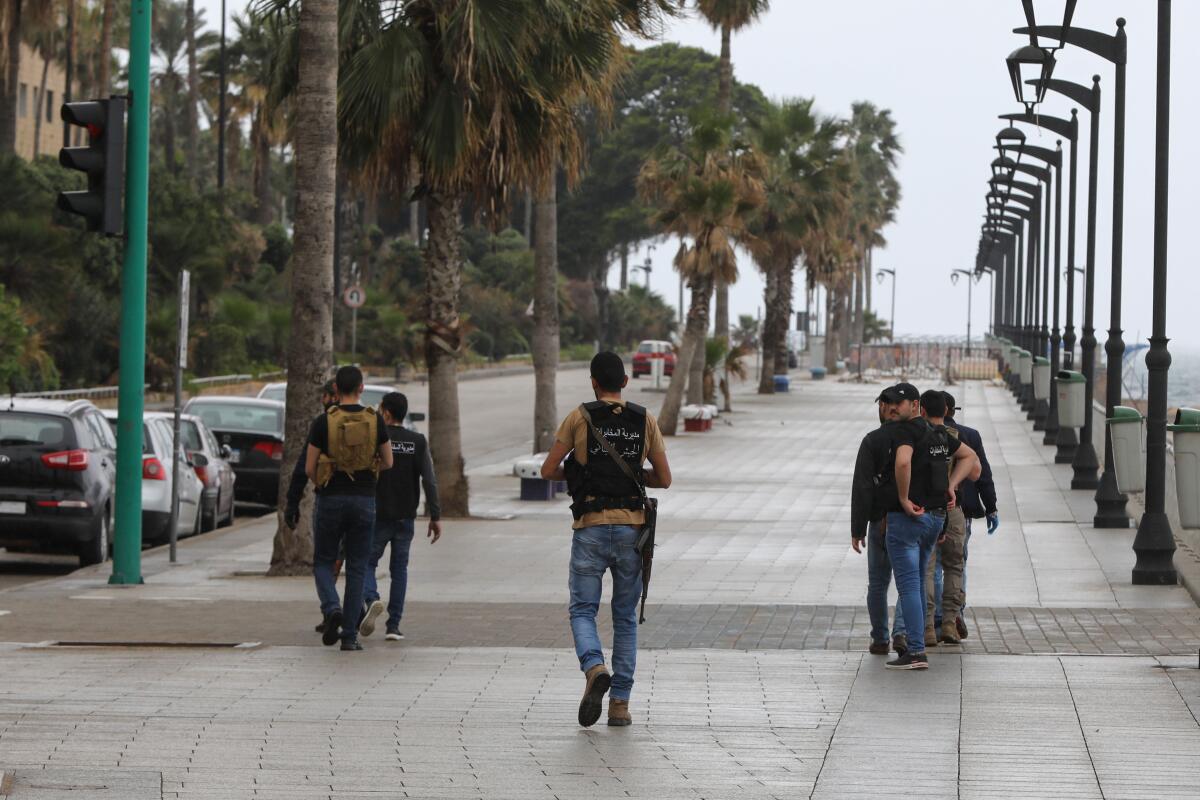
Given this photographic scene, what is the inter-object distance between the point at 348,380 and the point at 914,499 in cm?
342

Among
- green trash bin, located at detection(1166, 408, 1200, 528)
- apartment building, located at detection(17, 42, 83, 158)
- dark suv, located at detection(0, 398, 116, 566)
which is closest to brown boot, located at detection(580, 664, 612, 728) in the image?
green trash bin, located at detection(1166, 408, 1200, 528)

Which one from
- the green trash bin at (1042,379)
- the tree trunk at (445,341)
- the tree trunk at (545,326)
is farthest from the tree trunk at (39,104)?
the tree trunk at (445,341)

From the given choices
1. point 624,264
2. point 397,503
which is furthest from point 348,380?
point 624,264

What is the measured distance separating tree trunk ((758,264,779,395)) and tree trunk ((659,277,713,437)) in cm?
1739

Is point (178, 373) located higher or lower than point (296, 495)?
higher

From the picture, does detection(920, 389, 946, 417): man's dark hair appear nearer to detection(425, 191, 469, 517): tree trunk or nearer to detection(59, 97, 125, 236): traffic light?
detection(59, 97, 125, 236): traffic light

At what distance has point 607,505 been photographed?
917 centimetres

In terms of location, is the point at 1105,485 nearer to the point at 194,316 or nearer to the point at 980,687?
Answer: the point at 980,687

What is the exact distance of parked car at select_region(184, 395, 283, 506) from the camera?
969 inches

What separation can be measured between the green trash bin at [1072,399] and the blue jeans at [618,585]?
19.0 metres

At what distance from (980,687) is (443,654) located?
3.24 m

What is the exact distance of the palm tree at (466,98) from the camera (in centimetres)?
2006

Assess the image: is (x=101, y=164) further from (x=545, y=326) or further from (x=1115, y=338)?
(x=545, y=326)

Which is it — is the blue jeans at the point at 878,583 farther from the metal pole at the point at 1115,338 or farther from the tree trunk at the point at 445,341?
the tree trunk at the point at 445,341
